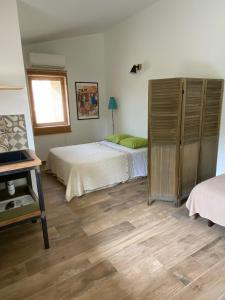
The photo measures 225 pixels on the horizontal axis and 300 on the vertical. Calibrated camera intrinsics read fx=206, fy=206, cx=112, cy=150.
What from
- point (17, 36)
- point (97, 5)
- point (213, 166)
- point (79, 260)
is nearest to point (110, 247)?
point (79, 260)

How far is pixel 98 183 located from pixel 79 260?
1398 mm

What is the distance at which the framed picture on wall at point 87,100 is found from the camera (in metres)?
4.72

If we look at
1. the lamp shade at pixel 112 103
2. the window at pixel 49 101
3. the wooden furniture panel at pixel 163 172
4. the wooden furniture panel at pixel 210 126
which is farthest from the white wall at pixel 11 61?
the lamp shade at pixel 112 103

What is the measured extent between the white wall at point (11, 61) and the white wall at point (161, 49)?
229 centimetres

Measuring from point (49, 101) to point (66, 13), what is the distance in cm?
201

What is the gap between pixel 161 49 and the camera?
3484 mm

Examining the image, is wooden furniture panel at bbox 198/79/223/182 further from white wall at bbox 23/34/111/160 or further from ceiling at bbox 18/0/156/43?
white wall at bbox 23/34/111/160

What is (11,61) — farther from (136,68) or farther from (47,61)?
(136,68)

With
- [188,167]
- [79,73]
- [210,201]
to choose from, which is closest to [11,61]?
[188,167]

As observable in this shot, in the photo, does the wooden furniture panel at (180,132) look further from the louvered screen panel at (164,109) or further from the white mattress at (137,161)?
the white mattress at (137,161)

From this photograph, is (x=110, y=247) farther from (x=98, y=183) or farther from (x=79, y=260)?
(x=98, y=183)

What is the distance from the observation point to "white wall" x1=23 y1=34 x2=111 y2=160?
4.36 metres

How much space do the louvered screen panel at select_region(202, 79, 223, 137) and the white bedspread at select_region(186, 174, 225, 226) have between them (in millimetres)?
732

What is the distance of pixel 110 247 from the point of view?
1.97 m
